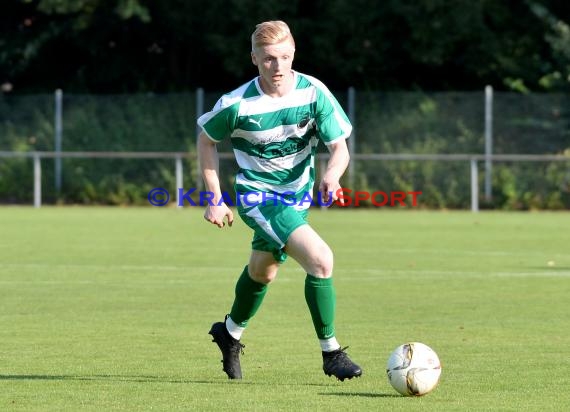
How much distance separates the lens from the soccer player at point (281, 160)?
23.6 ft

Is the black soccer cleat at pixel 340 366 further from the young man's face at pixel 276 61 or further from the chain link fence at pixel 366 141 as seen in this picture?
the chain link fence at pixel 366 141

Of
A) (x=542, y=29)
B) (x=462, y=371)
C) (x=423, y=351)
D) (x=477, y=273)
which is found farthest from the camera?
(x=542, y=29)

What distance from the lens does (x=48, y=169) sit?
1211 inches

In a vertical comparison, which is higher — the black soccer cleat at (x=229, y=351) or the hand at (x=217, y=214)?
the hand at (x=217, y=214)

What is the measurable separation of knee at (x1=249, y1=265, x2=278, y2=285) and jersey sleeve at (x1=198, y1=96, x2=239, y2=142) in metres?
0.75

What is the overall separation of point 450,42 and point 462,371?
80.8 feet

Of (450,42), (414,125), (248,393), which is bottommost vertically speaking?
(248,393)

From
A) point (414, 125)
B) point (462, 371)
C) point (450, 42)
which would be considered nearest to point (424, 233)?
point (414, 125)

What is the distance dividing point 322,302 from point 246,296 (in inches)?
25.2

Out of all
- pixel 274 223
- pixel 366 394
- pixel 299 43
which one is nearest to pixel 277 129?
pixel 274 223

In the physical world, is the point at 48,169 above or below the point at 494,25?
below

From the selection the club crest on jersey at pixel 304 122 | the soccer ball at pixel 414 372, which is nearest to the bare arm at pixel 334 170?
Answer: the club crest on jersey at pixel 304 122

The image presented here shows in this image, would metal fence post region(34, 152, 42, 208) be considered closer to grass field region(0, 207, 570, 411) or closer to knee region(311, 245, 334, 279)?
grass field region(0, 207, 570, 411)

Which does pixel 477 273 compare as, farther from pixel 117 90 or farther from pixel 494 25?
pixel 117 90
